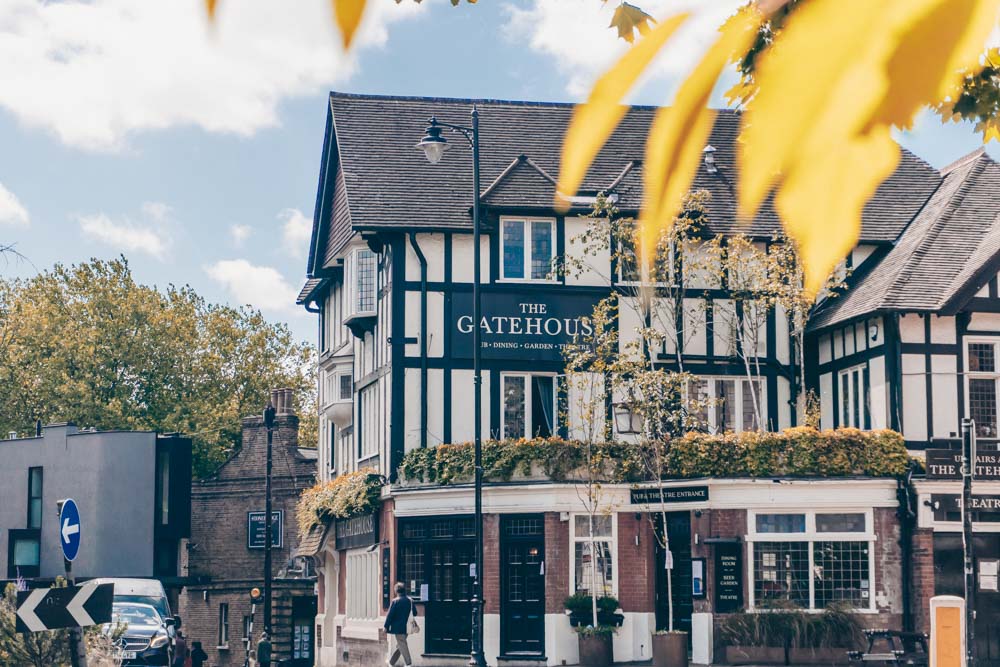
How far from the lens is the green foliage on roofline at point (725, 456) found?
30844 mm

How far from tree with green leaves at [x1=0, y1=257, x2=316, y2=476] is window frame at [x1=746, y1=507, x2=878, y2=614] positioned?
39.4 metres

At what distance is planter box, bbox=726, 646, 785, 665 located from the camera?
29.0 meters

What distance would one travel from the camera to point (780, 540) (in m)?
30.5

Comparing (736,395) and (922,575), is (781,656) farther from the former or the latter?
(736,395)

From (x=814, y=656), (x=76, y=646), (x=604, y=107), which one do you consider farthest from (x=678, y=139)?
(x=814, y=656)

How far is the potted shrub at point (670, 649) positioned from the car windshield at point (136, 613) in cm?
965

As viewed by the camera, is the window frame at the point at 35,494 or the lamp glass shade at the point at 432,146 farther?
the window frame at the point at 35,494

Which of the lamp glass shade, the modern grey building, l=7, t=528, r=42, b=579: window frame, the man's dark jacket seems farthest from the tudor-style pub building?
l=7, t=528, r=42, b=579: window frame

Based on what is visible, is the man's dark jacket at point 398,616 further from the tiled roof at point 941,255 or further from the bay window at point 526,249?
the tiled roof at point 941,255

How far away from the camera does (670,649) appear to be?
2878 centimetres

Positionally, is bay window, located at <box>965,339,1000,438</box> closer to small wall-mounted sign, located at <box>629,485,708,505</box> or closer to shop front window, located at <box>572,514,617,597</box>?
small wall-mounted sign, located at <box>629,485,708,505</box>

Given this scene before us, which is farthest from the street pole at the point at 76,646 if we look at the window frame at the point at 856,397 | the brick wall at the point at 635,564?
the window frame at the point at 856,397

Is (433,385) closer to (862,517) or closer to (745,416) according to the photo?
(745,416)

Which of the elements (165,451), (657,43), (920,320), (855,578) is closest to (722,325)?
(920,320)
